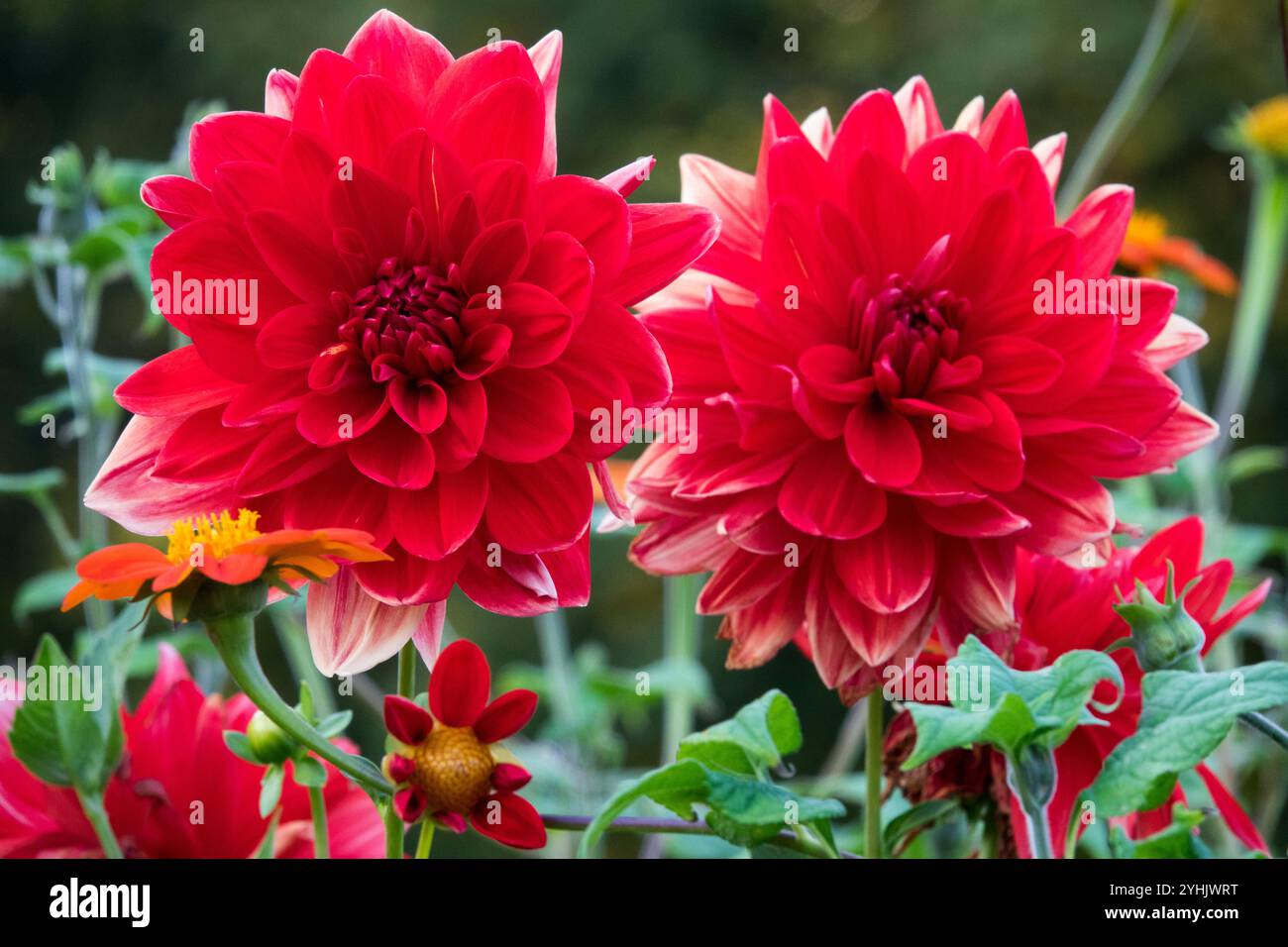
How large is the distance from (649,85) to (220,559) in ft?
7.91

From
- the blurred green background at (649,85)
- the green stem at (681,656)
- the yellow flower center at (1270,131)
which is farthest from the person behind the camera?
the blurred green background at (649,85)

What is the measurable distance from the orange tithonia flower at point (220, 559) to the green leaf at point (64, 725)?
0.04 meters

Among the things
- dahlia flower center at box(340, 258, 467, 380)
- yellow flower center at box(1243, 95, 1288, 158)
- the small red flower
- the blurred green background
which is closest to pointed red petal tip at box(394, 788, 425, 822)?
the small red flower

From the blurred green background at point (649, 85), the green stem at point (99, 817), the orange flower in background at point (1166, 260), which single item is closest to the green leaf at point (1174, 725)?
the green stem at point (99, 817)

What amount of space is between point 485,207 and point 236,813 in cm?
19

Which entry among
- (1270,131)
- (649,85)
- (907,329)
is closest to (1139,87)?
(907,329)

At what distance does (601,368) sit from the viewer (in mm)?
335

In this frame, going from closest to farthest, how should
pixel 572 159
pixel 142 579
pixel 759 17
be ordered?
pixel 142 579 < pixel 572 159 < pixel 759 17

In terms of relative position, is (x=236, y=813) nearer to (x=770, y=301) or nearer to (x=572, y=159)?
(x=770, y=301)

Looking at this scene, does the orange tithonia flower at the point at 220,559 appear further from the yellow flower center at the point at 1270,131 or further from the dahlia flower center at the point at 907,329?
the yellow flower center at the point at 1270,131

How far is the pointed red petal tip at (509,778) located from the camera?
1.11 ft

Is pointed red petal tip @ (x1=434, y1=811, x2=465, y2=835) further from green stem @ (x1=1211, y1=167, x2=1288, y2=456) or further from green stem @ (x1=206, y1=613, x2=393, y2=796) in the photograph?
green stem @ (x1=1211, y1=167, x2=1288, y2=456)

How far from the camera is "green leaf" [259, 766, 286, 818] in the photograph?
0.36 meters
